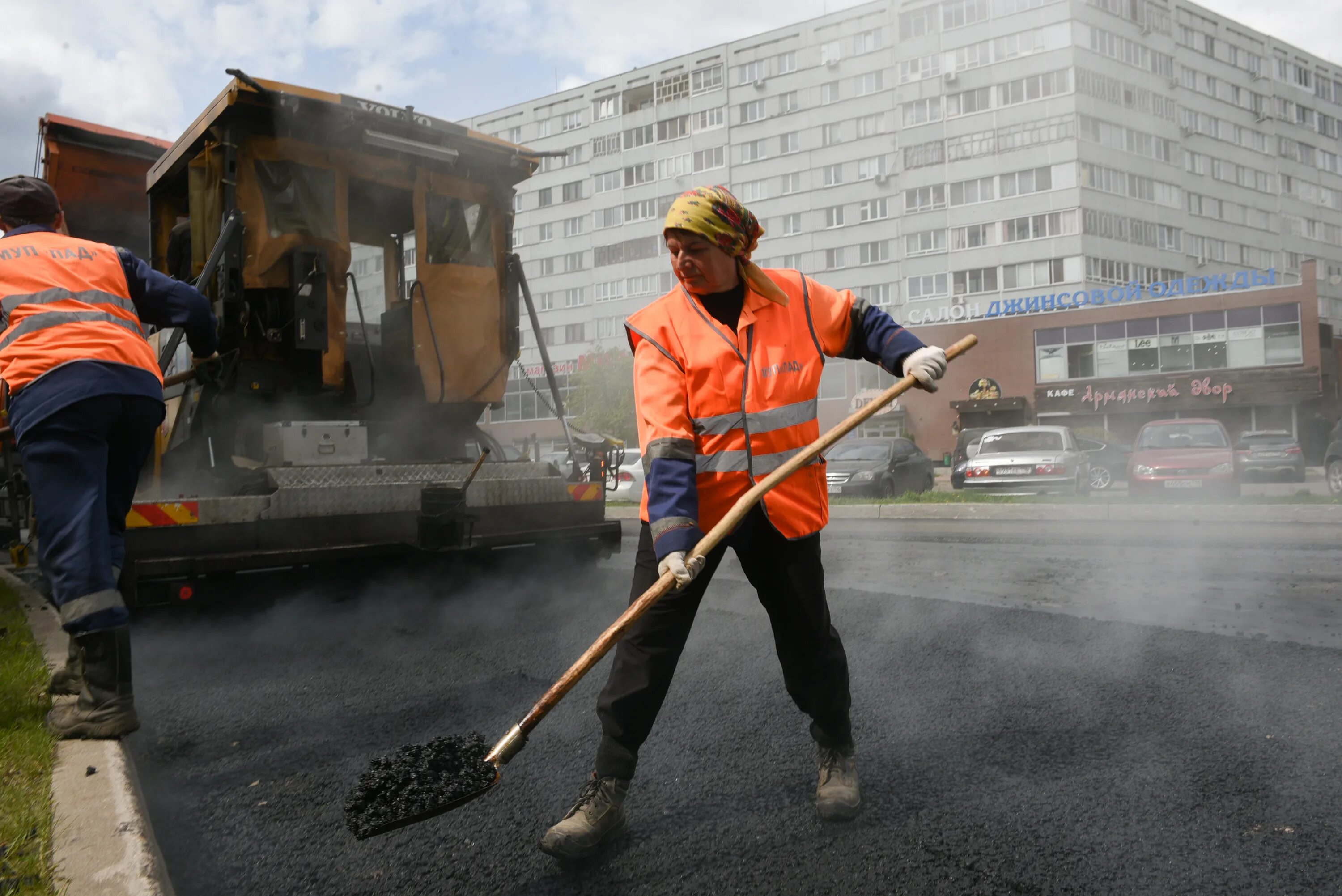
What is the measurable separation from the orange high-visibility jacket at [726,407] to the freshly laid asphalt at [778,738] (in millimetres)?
781

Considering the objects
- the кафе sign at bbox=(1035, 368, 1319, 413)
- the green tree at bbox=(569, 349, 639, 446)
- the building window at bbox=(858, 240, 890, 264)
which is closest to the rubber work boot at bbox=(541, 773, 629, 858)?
the green tree at bbox=(569, 349, 639, 446)

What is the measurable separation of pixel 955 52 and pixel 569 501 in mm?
7737

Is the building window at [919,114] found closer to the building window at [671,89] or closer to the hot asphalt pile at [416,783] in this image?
the building window at [671,89]


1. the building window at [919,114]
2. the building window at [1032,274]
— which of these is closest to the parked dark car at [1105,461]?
the building window at [919,114]

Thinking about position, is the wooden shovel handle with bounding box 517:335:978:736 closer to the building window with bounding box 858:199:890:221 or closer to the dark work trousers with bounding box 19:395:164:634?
the dark work trousers with bounding box 19:395:164:634

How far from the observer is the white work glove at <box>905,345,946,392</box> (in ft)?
8.03

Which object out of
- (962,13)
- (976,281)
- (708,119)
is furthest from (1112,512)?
(976,281)

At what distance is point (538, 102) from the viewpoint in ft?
92.2

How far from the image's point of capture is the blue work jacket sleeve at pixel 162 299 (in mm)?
3350

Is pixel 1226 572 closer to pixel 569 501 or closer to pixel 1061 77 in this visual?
pixel 569 501

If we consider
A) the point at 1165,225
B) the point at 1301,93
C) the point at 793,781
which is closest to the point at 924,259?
the point at 1165,225

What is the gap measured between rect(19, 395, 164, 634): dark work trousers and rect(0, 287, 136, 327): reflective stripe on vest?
343 mm

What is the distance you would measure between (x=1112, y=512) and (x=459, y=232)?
8.01 metres

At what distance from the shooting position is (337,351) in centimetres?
530
